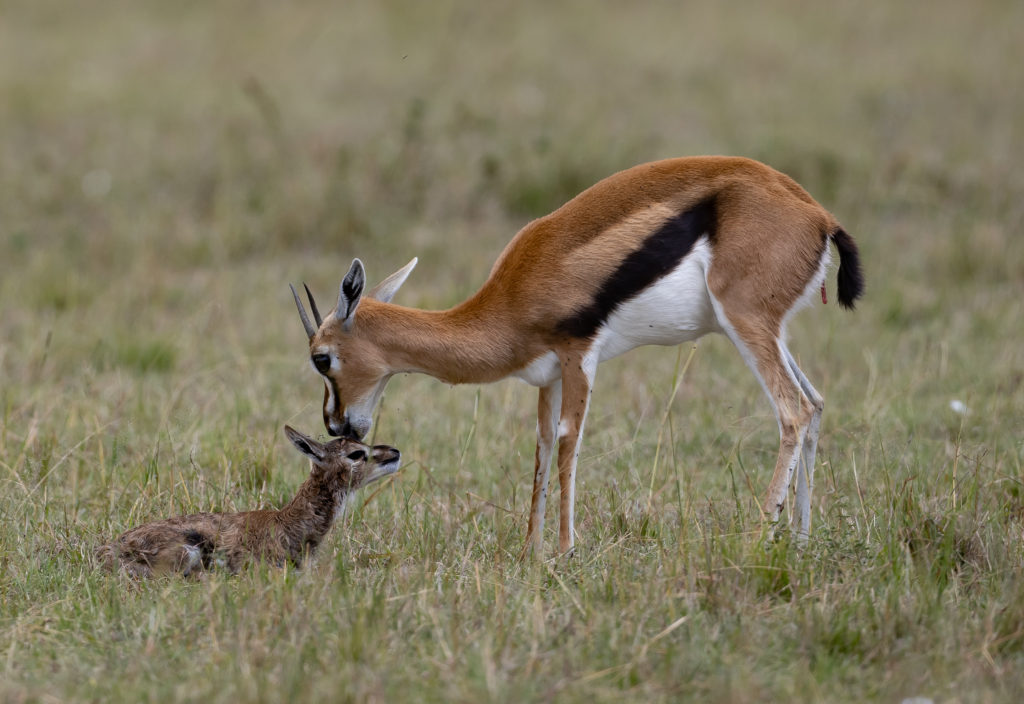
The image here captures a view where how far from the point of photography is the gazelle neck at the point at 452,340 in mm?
5316

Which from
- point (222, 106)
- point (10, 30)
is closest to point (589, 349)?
point (222, 106)

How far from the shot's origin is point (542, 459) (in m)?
5.43

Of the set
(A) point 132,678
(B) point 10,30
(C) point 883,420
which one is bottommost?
(C) point 883,420

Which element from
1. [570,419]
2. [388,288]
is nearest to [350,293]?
[388,288]

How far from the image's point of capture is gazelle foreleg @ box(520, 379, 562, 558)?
17.2ft

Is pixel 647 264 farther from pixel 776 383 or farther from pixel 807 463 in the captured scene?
pixel 807 463

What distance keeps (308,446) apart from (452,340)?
0.71m

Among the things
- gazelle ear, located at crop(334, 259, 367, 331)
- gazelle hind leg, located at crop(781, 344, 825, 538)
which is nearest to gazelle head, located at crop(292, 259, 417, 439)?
gazelle ear, located at crop(334, 259, 367, 331)

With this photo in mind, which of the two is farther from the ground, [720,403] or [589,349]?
[589,349]

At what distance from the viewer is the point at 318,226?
1090 cm

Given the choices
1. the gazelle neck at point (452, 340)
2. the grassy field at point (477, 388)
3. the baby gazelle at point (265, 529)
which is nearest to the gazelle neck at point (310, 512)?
the baby gazelle at point (265, 529)

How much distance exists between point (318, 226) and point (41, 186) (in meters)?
2.67

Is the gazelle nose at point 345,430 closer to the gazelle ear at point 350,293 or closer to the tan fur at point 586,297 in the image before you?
the tan fur at point 586,297

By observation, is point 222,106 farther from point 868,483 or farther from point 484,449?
point 868,483
